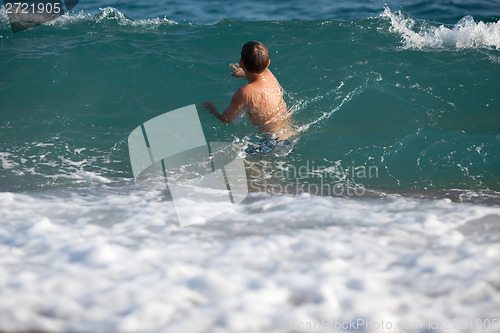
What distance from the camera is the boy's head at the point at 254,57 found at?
4379mm

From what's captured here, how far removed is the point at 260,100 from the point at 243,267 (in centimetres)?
245

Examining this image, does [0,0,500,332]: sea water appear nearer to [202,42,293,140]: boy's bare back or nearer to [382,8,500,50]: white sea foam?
[382,8,500,50]: white sea foam

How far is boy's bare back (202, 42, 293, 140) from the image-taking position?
4.45 metres

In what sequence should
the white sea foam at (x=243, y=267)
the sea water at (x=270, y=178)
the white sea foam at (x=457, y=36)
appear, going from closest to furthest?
the white sea foam at (x=243, y=267) → the sea water at (x=270, y=178) → the white sea foam at (x=457, y=36)

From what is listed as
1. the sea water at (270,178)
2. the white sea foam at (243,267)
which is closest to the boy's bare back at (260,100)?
the sea water at (270,178)

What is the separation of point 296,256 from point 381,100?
12.3 feet

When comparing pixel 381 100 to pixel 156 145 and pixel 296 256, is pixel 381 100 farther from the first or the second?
pixel 296 256

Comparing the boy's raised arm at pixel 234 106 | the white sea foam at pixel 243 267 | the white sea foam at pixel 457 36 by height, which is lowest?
the white sea foam at pixel 243 267

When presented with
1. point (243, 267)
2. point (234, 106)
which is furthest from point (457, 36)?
point (243, 267)

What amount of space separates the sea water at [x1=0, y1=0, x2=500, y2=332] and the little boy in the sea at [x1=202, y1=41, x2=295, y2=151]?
0.96 ft

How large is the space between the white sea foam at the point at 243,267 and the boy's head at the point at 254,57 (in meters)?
1.67

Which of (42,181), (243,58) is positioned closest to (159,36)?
(243,58)

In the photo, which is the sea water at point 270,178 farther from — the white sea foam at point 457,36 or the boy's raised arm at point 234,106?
the boy's raised arm at point 234,106

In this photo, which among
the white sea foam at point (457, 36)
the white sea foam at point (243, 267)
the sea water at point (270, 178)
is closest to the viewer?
the white sea foam at point (243, 267)
